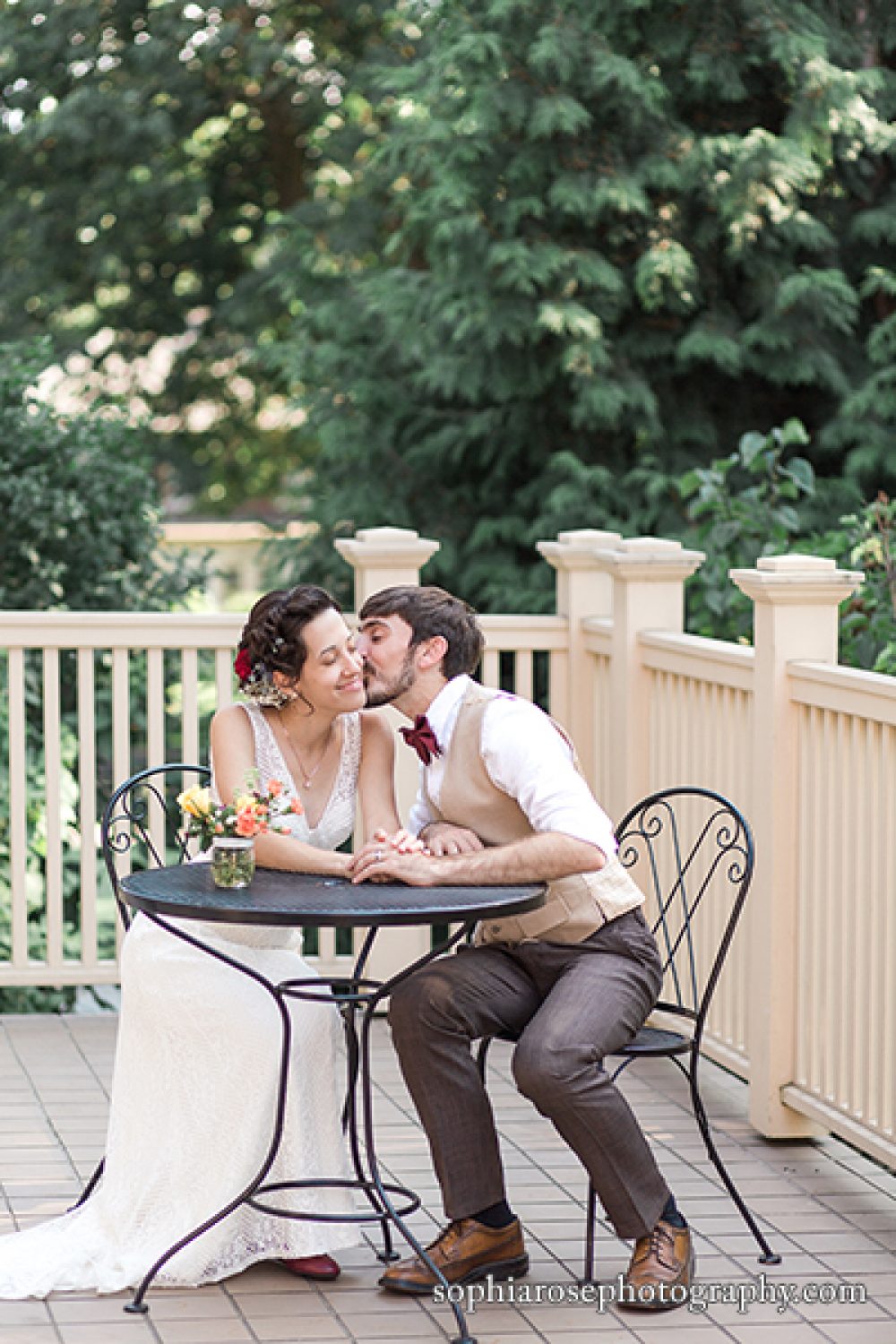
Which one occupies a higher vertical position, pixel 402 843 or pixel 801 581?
pixel 801 581

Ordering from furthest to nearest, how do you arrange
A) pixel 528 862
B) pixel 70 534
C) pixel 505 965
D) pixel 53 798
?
pixel 70 534, pixel 53 798, pixel 505 965, pixel 528 862

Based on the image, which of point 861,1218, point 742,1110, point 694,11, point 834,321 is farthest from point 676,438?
point 861,1218

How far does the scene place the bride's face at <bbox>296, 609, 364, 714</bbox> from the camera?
3695 millimetres

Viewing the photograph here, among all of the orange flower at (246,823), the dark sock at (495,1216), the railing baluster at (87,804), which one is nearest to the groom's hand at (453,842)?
the orange flower at (246,823)

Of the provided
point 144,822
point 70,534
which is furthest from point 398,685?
point 70,534

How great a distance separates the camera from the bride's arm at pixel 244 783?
364 cm

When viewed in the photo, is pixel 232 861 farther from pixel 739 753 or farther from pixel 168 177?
pixel 168 177

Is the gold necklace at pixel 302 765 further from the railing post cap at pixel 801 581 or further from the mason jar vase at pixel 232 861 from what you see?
the railing post cap at pixel 801 581

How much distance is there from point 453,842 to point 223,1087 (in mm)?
631

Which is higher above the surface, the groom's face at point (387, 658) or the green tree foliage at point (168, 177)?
the green tree foliage at point (168, 177)

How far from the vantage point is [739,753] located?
4.67 meters

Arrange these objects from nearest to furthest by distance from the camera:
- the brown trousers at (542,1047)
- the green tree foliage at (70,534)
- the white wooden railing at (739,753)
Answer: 1. the brown trousers at (542,1047)
2. the white wooden railing at (739,753)
3. the green tree foliage at (70,534)

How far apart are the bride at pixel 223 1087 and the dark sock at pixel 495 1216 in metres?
0.29

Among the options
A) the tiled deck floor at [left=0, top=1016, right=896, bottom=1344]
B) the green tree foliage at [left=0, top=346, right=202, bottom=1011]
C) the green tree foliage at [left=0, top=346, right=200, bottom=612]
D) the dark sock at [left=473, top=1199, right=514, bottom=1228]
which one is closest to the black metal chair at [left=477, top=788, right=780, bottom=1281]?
the tiled deck floor at [left=0, top=1016, right=896, bottom=1344]
